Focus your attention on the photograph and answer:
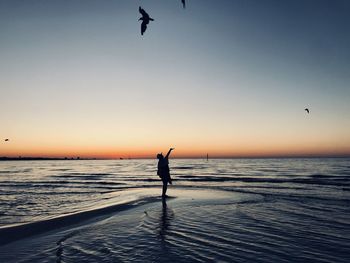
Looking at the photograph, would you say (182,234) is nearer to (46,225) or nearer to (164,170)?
(46,225)

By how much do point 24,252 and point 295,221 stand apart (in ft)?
26.6

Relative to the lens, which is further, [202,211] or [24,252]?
[202,211]

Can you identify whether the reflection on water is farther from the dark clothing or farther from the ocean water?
the dark clothing

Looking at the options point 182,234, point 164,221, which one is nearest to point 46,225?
point 164,221

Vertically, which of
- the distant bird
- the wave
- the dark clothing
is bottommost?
the wave

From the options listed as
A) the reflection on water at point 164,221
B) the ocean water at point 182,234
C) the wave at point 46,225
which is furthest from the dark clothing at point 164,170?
the wave at point 46,225

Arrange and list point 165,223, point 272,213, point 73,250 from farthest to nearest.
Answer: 1. point 272,213
2. point 165,223
3. point 73,250

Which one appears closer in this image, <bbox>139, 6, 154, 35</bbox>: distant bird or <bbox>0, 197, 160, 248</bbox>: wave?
<bbox>139, 6, 154, 35</bbox>: distant bird

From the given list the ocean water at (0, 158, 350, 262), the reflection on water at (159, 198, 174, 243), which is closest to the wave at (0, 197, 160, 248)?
the ocean water at (0, 158, 350, 262)

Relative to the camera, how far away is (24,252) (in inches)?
260

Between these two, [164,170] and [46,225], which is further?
[164,170]

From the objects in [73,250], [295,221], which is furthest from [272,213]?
[73,250]

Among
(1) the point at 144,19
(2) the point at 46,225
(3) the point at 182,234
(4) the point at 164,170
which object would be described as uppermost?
(1) the point at 144,19

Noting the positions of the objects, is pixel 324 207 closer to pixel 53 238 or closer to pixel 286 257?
pixel 286 257
